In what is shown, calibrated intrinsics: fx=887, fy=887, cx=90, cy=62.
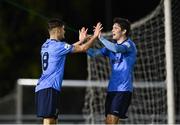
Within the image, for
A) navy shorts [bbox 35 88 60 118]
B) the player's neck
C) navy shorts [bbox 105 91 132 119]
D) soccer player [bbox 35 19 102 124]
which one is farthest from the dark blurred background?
navy shorts [bbox 35 88 60 118]

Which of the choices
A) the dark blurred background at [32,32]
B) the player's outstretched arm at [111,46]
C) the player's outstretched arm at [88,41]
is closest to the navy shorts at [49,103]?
the player's outstretched arm at [88,41]

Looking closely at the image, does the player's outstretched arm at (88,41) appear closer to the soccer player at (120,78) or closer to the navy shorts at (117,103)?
the soccer player at (120,78)

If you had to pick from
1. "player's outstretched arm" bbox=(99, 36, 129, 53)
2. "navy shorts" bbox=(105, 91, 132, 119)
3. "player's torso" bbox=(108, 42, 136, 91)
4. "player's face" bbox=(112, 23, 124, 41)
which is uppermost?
"player's face" bbox=(112, 23, 124, 41)

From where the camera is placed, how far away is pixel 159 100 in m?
15.1

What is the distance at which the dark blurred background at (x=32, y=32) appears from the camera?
23.1m

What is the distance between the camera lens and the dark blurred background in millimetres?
23078

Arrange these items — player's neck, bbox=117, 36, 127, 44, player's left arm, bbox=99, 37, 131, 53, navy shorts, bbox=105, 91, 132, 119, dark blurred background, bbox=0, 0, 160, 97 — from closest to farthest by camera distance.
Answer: player's left arm, bbox=99, 37, 131, 53 → navy shorts, bbox=105, 91, 132, 119 → player's neck, bbox=117, 36, 127, 44 → dark blurred background, bbox=0, 0, 160, 97

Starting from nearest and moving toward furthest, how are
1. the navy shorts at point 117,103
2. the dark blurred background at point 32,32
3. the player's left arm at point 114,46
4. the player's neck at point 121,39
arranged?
1. the player's left arm at point 114,46
2. the navy shorts at point 117,103
3. the player's neck at point 121,39
4. the dark blurred background at point 32,32

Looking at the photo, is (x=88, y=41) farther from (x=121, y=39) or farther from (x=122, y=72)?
(x=122, y=72)

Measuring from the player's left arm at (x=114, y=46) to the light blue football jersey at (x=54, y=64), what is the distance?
0.43 m

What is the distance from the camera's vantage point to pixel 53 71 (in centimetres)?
1104

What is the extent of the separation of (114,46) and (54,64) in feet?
2.57

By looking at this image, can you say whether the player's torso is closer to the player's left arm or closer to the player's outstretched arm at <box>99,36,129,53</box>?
the player's left arm

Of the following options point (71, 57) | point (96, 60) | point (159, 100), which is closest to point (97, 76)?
point (96, 60)
